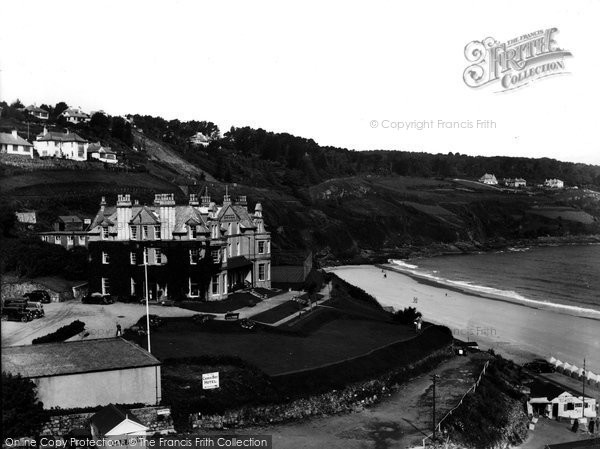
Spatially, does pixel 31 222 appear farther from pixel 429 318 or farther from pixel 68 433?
pixel 68 433

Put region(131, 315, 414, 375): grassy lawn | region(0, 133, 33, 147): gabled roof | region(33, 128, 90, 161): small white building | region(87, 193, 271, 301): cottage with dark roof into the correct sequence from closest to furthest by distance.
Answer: region(131, 315, 414, 375): grassy lawn < region(87, 193, 271, 301): cottage with dark roof < region(0, 133, 33, 147): gabled roof < region(33, 128, 90, 161): small white building

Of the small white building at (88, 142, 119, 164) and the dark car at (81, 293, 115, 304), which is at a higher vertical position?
the small white building at (88, 142, 119, 164)

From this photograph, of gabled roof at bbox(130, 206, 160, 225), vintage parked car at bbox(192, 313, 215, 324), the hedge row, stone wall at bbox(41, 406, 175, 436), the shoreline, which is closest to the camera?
stone wall at bbox(41, 406, 175, 436)

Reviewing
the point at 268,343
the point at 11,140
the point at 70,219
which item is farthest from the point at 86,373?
the point at 11,140

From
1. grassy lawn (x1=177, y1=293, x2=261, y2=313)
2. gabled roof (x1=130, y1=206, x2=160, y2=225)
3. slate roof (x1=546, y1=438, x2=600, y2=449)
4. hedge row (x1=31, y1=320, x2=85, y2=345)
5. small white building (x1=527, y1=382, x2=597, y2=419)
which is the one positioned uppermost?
gabled roof (x1=130, y1=206, x2=160, y2=225)

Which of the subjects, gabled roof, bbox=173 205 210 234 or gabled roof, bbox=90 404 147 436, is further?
gabled roof, bbox=173 205 210 234

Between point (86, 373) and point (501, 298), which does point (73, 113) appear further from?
point (86, 373)

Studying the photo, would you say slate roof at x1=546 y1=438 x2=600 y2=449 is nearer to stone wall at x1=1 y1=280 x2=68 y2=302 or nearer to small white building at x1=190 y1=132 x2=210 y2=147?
stone wall at x1=1 y1=280 x2=68 y2=302

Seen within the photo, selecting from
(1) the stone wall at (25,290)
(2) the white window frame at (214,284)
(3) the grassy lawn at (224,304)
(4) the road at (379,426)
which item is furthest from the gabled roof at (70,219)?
(4) the road at (379,426)

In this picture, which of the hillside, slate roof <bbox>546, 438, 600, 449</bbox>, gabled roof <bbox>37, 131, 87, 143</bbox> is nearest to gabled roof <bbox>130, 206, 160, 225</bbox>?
the hillside
